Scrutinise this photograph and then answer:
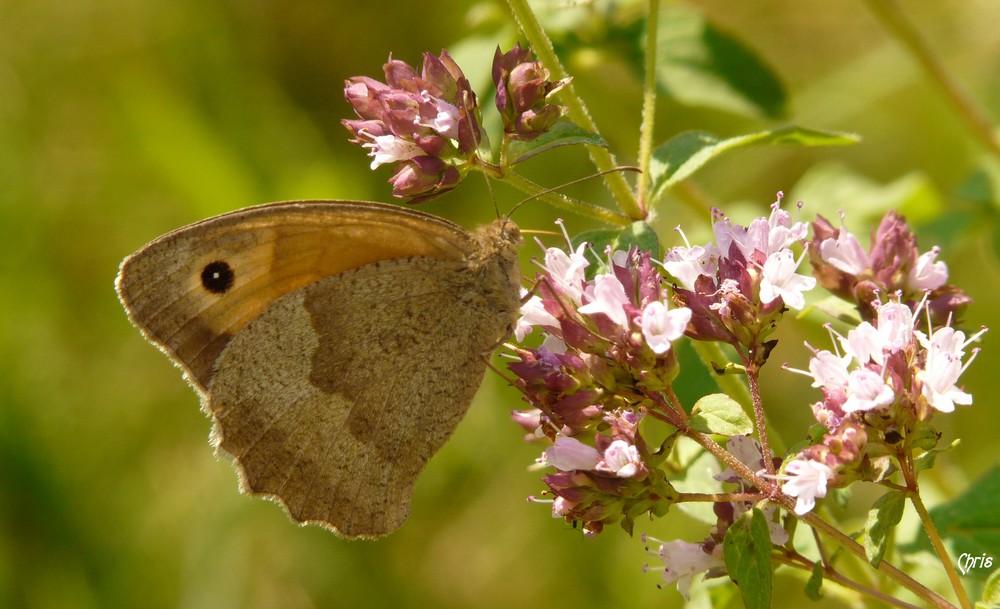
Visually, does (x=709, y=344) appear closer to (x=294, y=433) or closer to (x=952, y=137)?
(x=294, y=433)

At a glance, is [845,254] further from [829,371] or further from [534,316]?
[534,316]

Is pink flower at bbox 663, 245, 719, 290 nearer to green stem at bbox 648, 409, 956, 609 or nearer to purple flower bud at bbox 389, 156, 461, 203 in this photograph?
green stem at bbox 648, 409, 956, 609

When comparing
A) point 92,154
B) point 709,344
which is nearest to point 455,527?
point 709,344

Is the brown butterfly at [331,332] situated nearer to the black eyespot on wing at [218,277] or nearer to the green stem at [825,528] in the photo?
the black eyespot on wing at [218,277]

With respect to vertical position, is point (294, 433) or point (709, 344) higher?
point (709, 344)
